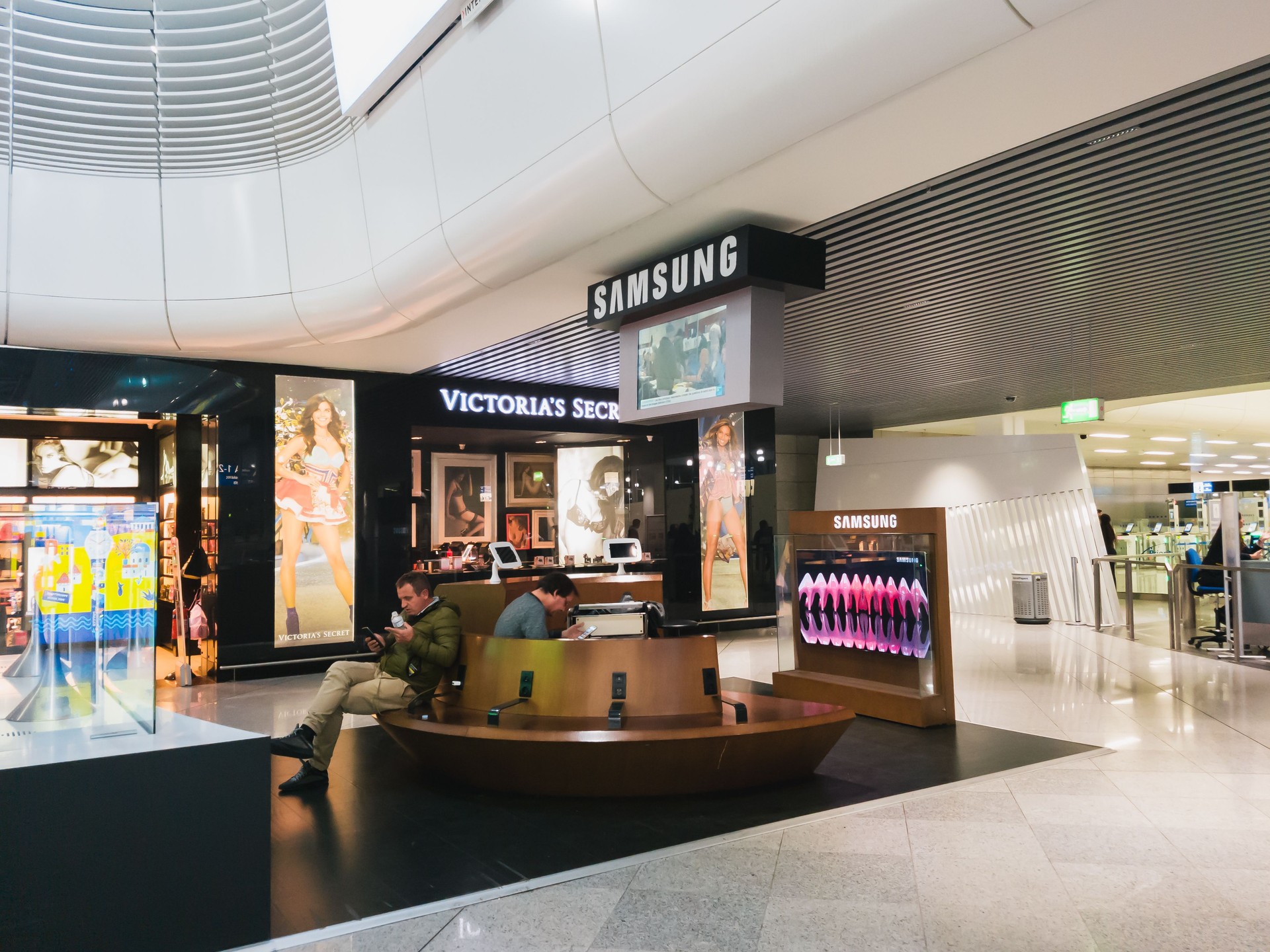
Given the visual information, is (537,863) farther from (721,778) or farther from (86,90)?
(86,90)

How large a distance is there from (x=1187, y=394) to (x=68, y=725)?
1728 centimetres

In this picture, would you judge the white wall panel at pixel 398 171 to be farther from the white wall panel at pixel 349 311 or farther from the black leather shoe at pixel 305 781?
the black leather shoe at pixel 305 781

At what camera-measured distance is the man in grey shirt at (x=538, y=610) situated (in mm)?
5453

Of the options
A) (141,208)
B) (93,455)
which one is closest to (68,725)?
(141,208)

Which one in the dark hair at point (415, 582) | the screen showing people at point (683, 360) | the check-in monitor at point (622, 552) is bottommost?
the check-in monitor at point (622, 552)

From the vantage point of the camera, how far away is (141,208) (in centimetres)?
743

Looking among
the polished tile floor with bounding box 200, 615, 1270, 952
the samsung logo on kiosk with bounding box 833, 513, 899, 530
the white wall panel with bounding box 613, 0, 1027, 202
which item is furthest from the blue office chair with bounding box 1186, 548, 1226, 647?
the white wall panel with bounding box 613, 0, 1027, 202

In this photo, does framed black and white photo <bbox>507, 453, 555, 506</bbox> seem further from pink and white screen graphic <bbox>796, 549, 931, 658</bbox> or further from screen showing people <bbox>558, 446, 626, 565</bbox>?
pink and white screen graphic <bbox>796, 549, 931, 658</bbox>

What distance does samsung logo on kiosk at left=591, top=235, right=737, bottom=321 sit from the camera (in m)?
5.38

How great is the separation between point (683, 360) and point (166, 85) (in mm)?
4637

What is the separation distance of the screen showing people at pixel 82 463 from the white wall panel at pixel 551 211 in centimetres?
782

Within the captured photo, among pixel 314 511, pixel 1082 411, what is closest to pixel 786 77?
pixel 314 511

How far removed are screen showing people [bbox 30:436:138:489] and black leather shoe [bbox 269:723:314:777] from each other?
7.75 metres

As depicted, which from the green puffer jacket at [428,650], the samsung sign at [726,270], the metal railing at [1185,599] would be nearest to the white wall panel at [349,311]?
the samsung sign at [726,270]
